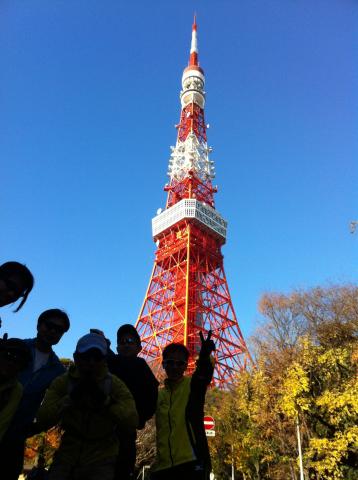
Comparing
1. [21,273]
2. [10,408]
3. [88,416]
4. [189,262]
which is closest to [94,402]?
[88,416]

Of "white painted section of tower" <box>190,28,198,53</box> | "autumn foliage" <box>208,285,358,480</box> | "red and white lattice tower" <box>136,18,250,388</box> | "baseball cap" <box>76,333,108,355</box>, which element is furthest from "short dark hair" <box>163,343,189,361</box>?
"white painted section of tower" <box>190,28,198,53</box>

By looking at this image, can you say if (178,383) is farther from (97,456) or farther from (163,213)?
(163,213)

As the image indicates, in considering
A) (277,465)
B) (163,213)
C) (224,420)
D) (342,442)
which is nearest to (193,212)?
(163,213)

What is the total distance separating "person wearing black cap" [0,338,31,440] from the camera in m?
2.23

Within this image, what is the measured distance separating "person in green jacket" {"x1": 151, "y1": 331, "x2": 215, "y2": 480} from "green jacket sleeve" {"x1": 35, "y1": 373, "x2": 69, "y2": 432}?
86 cm

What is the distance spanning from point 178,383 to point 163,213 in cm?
2987

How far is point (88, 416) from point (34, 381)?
78 cm

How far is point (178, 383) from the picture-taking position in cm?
291

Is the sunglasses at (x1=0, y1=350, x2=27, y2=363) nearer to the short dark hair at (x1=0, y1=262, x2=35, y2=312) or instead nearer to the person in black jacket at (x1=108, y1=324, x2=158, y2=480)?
the short dark hair at (x1=0, y1=262, x2=35, y2=312)

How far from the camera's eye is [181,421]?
267cm

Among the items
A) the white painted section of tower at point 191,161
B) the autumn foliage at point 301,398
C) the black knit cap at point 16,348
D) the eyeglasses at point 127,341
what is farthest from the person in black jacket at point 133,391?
the white painted section of tower at point 191,161

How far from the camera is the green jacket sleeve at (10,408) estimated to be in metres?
2.17

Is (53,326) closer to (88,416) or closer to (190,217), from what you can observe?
(88,416)

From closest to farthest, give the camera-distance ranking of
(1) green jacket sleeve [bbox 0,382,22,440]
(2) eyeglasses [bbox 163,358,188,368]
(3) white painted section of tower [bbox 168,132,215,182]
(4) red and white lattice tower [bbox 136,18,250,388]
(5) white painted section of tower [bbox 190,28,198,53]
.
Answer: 1. (1) green jacket sleeve [bbox 0,382,22,440]
2. (2) eyeglasses [bbox 163,358,188,368]
3. (4) red and white lattice tower [bbox 136,18,250,388]
4. (3) white painted section of tower [bbox 168,132,215,182]
5. (5) white painted section of tower [bbox 190,28,198,53]
